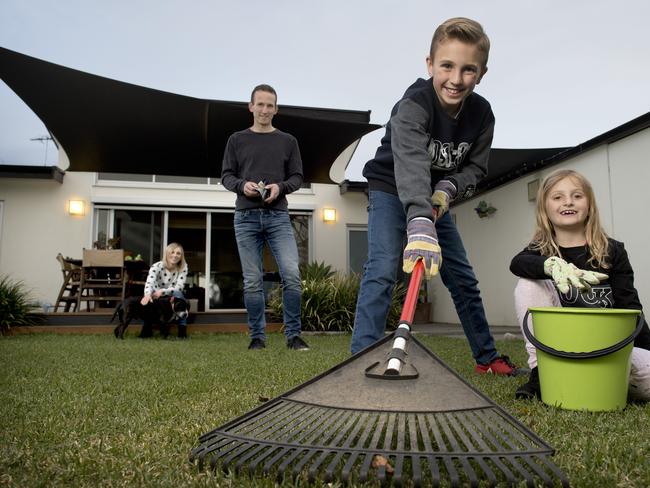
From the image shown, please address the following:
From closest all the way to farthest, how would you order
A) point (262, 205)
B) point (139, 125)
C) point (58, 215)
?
1. point (262, 205)
2. point (139, 125)
3. point (58, 215)

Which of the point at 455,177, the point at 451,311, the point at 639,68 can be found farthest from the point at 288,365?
the point at 639,68

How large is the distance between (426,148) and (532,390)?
954 mm

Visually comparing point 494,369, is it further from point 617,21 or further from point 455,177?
point 617,21

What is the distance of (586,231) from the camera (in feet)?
6.09

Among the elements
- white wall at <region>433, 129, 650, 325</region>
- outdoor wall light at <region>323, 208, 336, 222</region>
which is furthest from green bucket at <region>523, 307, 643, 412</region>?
outdoor wall light at <region>323, 208, 336, 222</region>

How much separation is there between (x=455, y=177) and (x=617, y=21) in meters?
5.80

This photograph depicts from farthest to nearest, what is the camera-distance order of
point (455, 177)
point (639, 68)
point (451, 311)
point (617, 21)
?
point (451, 311), point (639, 68), point (617, 21), point (455, 177)

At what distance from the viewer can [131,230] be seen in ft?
29.6

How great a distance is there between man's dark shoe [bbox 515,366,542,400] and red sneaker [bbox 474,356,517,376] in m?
0.43

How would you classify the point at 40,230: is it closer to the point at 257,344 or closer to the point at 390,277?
the point at 257,344

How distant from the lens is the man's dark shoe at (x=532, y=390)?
1647mm

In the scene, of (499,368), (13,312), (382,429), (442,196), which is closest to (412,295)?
(382,429)

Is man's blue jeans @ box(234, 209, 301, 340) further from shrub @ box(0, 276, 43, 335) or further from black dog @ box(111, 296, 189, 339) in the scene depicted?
shrub @ box(0, 276, 43, 335)

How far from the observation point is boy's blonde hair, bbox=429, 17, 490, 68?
168 centimetres
